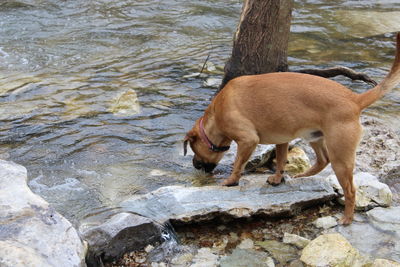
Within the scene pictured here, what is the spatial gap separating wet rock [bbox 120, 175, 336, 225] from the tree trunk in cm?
295

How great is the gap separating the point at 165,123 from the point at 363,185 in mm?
3173

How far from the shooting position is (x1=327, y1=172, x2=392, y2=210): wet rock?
203 inches

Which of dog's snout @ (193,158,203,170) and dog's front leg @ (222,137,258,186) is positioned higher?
dog's front leg @ (222,137,258,186)

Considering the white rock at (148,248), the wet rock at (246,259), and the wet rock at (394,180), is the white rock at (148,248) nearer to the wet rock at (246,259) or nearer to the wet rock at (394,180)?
the wet rock at (246,259)

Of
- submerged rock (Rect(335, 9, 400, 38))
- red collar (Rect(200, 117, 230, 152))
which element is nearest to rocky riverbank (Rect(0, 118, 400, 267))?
red collar (Rect(200, 117, 230, 152))

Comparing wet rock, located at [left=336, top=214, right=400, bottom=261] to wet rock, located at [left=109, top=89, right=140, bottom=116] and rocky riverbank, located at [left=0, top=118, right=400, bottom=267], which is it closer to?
rocky riverbank, located at [left=0, top=118, right=400, bottom=267]

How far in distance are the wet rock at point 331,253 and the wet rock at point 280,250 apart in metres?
0.13

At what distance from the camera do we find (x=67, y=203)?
535 cm

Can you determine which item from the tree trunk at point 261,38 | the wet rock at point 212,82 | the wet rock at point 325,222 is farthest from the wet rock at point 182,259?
the wet rock at point 212,82

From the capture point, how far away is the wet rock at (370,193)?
516 centimetres

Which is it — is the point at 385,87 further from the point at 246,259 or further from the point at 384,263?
the point at 246,259

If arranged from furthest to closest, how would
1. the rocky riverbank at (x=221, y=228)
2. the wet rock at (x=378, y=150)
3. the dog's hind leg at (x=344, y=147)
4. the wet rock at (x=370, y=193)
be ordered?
the wet rock at (x=378, y=150), the wet rock at (x=370, y=193), the dog's hind leg at (x=344, y=147), the rocky riverbank at (x=221, y=228)

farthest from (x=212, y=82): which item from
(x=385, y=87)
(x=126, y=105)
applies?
(x=385, y=87)

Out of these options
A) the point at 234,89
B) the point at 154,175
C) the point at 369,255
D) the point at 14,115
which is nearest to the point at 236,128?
the point at 234,89
